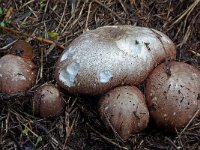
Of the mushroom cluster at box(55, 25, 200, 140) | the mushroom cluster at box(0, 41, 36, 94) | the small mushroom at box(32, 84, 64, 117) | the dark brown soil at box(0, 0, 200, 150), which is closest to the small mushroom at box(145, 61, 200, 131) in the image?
the mushroom cluster at box(55, 25, 200, 140)

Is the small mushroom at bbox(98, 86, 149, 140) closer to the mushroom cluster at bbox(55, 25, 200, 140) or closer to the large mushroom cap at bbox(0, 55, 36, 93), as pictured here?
the mushroom cluster at bbox(55, 25, 200, 140)

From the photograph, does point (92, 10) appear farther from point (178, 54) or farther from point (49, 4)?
point (178, 54)

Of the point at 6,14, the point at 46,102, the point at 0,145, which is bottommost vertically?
the point at 0,145

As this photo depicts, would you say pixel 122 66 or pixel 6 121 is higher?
pixel 122 66

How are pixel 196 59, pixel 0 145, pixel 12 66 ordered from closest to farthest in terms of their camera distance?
pixel 0 145 < pixel 12 66 < pixel 196 59

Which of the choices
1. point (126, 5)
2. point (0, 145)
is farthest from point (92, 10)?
point (0, 145)

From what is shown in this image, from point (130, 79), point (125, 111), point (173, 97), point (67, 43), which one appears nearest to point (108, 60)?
point (130, 79)

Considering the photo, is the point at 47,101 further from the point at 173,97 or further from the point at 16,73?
the point at 173,97

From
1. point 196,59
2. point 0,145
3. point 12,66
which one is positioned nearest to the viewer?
point 0,145
